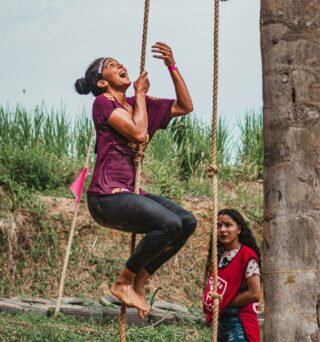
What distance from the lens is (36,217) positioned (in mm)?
11656

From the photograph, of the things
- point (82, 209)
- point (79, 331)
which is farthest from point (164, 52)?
point (82, 209)

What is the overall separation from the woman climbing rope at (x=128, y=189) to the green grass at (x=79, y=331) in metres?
3.10

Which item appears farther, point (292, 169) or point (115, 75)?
point (115, 75)

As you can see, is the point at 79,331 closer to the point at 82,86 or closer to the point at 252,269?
the point at 252,269

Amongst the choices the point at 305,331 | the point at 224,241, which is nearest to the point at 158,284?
the point at 224,241

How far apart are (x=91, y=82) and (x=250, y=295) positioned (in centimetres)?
160

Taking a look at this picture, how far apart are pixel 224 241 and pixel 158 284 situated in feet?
18.3

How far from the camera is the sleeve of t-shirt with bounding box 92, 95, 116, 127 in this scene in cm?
475

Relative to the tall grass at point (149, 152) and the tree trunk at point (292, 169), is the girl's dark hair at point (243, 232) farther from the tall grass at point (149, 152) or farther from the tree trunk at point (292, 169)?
the tall grass at point (149, 152)

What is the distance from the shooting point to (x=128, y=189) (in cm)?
474

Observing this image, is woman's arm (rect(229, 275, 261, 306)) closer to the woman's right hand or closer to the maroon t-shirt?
the maroon t-shirt

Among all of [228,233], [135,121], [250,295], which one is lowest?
[250,295]

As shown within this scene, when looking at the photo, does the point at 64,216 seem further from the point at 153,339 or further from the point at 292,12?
the point at 292,12

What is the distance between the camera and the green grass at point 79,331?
777 centimetres
